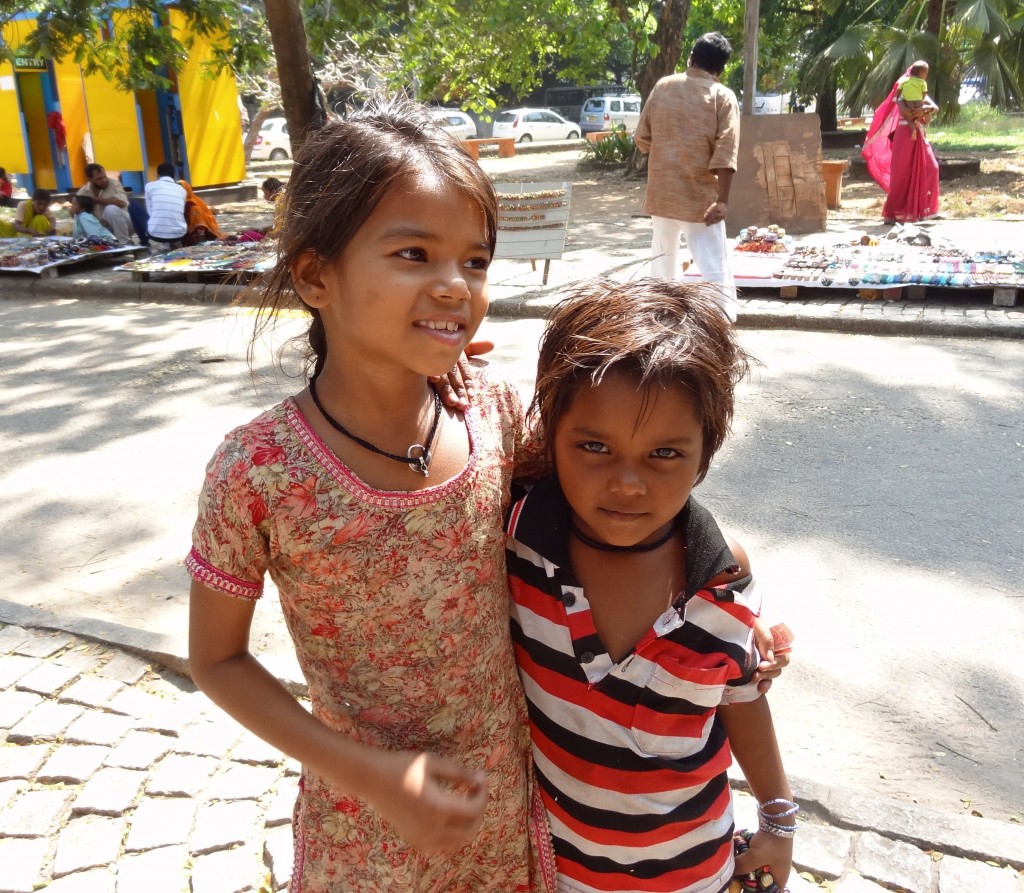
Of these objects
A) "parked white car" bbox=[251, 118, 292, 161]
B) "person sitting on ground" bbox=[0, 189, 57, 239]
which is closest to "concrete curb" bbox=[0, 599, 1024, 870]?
"person sitting on ground" bbox=[0, 189, 57, 239]

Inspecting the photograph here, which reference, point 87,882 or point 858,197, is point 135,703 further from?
point 858,197

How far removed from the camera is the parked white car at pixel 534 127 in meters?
34.2

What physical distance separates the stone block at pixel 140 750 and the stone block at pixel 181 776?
38 mm

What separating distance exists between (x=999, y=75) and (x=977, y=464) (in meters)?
13.7

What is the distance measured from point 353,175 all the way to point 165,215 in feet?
38.2

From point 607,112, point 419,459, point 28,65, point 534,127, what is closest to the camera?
point 419,459

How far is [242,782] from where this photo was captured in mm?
2518

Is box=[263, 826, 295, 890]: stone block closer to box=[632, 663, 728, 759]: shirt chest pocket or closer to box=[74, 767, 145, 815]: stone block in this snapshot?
box=[74, 767, 145, 815]: stone block

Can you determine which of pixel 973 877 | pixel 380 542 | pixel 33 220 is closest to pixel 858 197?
pixel 33 220

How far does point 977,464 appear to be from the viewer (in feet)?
15.0

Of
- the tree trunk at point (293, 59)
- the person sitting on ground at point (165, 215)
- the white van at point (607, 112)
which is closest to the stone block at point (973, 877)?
the tree trunk at point (293, 59)

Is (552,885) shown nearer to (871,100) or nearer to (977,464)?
(977,464)

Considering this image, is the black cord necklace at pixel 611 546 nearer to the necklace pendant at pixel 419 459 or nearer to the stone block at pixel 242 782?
the necklace pendant at pixel 419 459

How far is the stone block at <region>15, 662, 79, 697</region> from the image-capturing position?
298 centimetres
